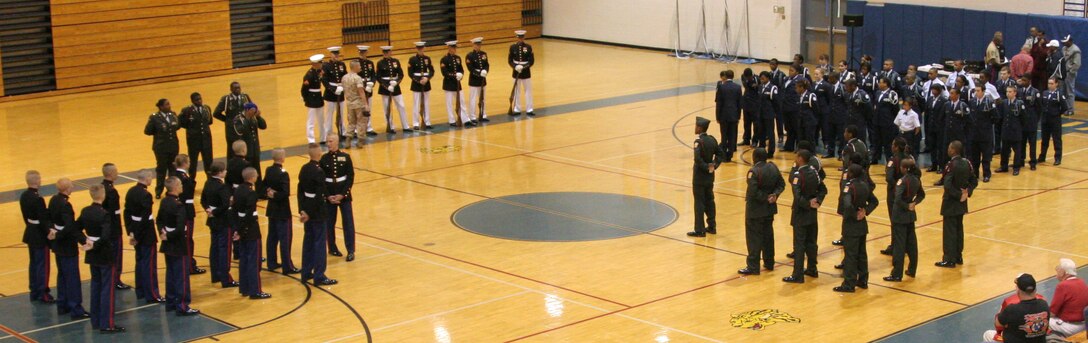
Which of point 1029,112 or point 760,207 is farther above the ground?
point 1029,112

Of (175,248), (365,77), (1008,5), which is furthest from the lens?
(1008,5)

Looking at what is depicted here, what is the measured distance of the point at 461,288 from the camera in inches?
589

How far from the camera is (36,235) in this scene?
1402 centimetres

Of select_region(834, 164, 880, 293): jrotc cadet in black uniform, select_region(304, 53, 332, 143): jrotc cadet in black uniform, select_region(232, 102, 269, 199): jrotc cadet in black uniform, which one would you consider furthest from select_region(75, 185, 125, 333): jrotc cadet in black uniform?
select_region(304, 53, 332, 143): jrotc cadet in black uniform

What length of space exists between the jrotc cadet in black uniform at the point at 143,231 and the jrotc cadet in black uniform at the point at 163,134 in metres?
5.49

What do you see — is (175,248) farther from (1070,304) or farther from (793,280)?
(1070,304)

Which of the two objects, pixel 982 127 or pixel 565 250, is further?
pixel 982 127

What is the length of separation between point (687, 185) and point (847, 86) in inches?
138

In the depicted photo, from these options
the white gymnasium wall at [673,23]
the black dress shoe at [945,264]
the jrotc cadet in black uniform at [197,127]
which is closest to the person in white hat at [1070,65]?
the white gymnasium wall at [673,23]

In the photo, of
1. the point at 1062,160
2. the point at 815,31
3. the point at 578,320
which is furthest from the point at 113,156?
the point at 815,31

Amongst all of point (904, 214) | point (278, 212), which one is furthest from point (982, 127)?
point (278, 212)

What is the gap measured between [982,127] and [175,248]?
12.7 metres

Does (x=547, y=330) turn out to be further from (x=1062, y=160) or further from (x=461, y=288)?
(x=1062, y=160)

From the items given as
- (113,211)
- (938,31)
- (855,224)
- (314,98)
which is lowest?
(855,224)
